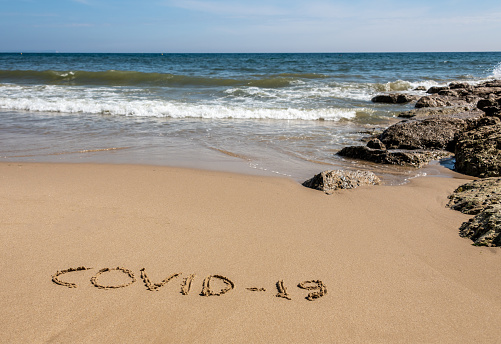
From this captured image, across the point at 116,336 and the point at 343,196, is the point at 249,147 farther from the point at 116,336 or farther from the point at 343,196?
the point at 116,336

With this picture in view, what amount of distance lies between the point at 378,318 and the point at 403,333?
151 mm

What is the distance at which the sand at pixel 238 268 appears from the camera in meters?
2.07

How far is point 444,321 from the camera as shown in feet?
7.04

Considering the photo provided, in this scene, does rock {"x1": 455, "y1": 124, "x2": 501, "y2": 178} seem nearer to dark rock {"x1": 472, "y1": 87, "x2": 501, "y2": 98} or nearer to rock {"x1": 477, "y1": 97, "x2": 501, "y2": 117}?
rock {"x1": 477, "y1": 97, "x2": 501, "y2": 117}

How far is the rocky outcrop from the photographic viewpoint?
9.78 feet

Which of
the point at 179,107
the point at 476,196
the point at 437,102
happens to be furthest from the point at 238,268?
the point at 437,102

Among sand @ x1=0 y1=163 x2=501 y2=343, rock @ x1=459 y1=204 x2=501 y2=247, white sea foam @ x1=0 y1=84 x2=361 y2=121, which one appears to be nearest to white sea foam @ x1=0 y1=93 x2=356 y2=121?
white sea foam @ x1=0 y1=84 x2=361 y2=121

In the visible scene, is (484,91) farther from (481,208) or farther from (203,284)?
(203,284)

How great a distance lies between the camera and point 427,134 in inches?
274

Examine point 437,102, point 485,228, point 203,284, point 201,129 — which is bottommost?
point 203,284

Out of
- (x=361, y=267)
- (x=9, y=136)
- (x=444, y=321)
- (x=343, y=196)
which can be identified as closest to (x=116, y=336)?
(x=361, y=267)

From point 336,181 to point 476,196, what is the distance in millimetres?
1392

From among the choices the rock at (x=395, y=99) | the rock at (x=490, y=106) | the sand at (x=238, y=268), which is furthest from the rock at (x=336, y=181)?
the rock at (x=395, y=99)

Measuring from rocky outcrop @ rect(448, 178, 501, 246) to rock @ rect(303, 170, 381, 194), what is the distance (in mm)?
964
